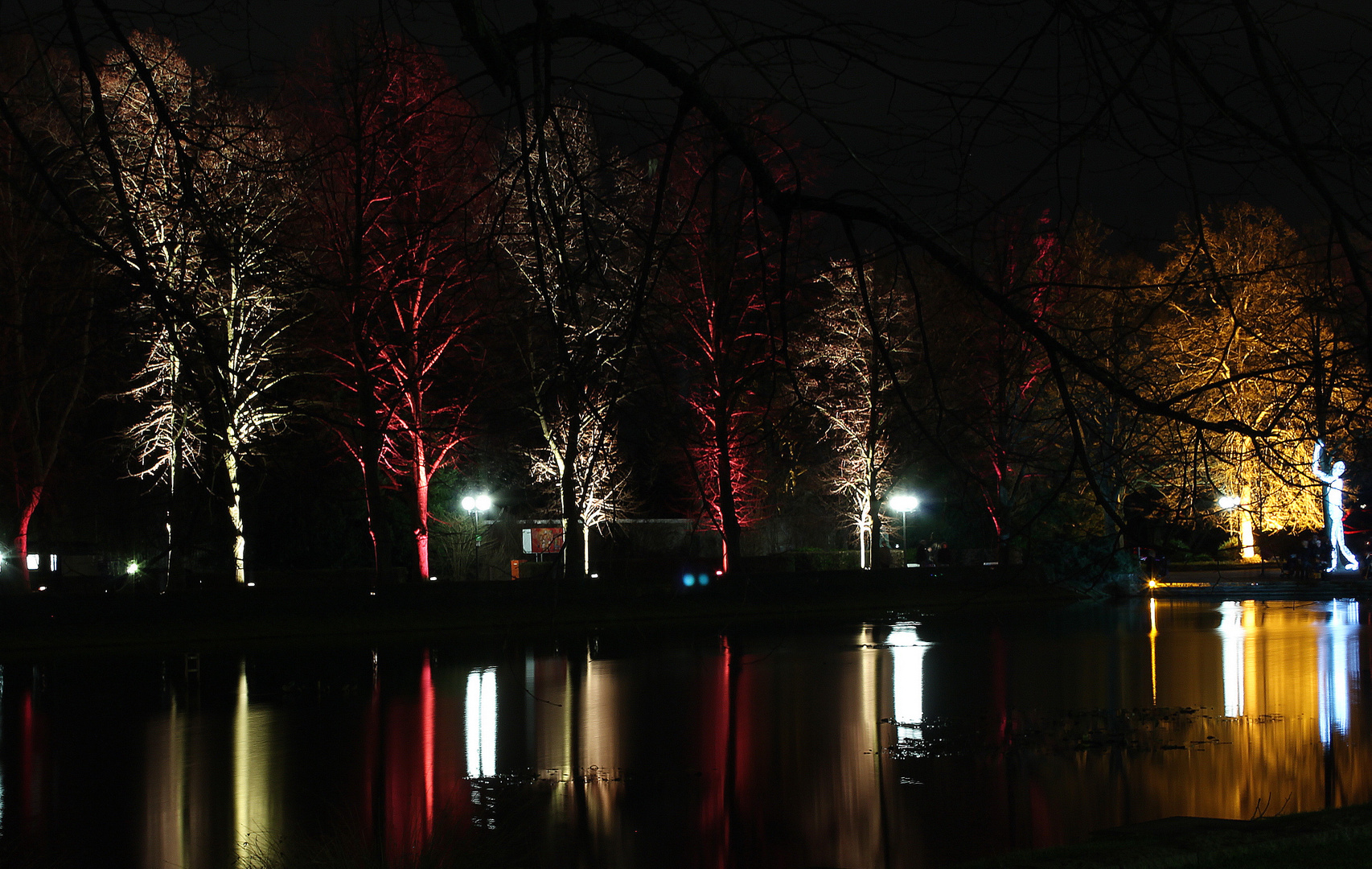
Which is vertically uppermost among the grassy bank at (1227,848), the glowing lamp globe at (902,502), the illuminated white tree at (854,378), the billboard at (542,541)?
the illuminated white tree at (854,378)

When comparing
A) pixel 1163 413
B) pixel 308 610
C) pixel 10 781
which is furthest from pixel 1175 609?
pixel 1163 413

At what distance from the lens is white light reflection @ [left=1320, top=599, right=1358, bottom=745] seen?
493 inches

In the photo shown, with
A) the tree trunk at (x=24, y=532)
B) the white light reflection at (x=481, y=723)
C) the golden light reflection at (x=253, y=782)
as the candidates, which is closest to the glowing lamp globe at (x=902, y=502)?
the white light reflection at (x=481, y=723)

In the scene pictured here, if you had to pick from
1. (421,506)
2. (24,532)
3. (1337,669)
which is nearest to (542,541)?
(421,506)

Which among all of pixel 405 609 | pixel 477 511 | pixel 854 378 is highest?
pixel 854 378

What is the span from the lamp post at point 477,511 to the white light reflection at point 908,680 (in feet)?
42.5

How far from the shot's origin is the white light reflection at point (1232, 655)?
1403cm

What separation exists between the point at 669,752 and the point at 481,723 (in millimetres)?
2787

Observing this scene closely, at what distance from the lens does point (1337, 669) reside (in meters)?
16.7

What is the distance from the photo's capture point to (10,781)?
1063cm

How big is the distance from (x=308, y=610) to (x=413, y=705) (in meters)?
10.8

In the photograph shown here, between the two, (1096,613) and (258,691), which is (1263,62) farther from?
(1096,613)

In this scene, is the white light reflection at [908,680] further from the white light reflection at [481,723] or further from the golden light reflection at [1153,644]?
the white light reflection at [481,723]

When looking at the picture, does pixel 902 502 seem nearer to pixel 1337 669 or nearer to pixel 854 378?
pixel 854 378
